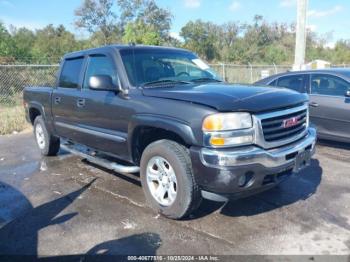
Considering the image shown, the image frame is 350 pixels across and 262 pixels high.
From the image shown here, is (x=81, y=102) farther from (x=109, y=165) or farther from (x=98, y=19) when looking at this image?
(x=98, y=19)

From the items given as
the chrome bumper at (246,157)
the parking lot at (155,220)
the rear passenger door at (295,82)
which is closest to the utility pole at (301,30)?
the rear passenger door at (295,82)

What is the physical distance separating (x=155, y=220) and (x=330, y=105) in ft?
14.5

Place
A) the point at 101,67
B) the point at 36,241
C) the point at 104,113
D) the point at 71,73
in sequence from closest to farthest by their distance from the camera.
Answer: the point at 36,241 → the point at 104,113 → the point at 101,67 → the point at 71,73

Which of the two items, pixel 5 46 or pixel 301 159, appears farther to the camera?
pixel 5 46

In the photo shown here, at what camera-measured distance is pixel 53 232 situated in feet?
12.5

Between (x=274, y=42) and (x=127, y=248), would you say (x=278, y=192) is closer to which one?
(x=127, y=248)

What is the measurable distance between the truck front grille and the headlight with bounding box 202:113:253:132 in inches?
10.0

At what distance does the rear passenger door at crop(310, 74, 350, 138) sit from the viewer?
6539mm

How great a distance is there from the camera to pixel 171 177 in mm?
3871

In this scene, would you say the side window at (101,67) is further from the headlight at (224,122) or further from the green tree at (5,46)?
the green tree at (5,46)

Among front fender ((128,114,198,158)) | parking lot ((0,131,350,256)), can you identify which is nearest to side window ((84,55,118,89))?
front fender ((128,114,198,158))

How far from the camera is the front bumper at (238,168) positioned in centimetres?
330

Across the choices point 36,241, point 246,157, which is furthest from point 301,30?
point 36,241

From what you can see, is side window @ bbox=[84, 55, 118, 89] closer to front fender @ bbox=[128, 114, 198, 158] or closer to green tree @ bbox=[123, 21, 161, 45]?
front fender @ bbox=[128, 114, 198, 158]
